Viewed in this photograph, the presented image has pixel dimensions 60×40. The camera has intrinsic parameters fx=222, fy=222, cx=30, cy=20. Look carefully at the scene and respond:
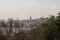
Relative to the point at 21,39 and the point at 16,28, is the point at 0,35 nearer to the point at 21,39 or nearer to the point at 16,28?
the point at 21,39

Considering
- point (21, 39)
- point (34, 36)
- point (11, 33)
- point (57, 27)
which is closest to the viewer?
point (57, 27)

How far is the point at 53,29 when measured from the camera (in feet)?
45.2

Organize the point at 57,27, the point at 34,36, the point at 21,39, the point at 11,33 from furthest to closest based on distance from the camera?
the point at 11,33, the point at 21,39, the point at 34,36, the point at 57,27

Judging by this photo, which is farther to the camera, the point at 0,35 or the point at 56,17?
the point at 0,35

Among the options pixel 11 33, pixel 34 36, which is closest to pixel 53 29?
pixel 34 36

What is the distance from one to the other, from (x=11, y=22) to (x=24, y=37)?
7.89m

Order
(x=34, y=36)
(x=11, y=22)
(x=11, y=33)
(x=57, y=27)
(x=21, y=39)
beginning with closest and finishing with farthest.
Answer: (x=57, y=27) → (x=34, y=36) → (x=21, y=39) → (x=11, y=33) → (x=11, y=22)

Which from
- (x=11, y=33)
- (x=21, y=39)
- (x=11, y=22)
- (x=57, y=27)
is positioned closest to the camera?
(x=57, y=27)

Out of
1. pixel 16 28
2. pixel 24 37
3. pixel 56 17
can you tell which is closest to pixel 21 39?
pixel 24 37

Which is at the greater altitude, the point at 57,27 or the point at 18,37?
the point at 57,27

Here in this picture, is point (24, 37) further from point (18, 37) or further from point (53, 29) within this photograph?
point (53, 29)

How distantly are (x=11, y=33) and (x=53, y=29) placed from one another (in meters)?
24.2

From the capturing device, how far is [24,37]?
33188 millimetres

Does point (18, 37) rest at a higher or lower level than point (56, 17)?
lower
